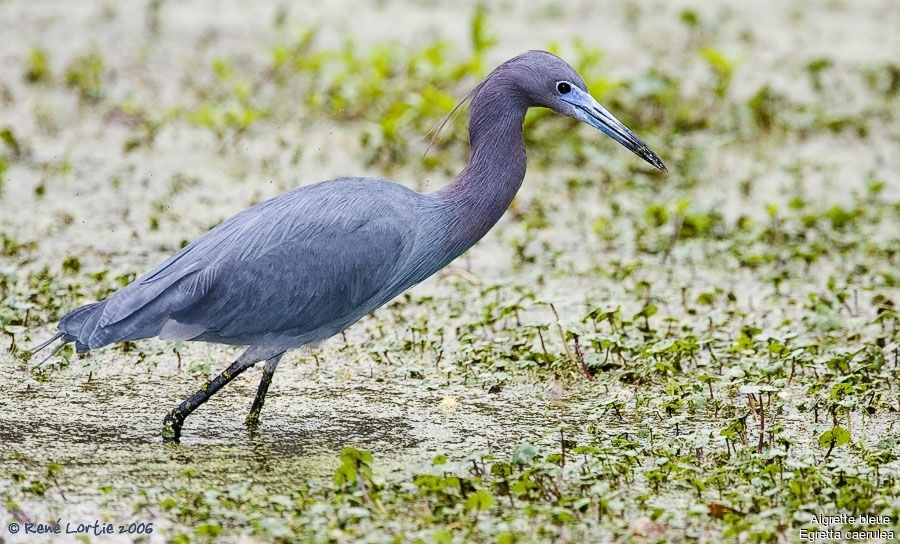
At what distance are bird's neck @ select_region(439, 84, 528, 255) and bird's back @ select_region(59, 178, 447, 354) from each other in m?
0.13

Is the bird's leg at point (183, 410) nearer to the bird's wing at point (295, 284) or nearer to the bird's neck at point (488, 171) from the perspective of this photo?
the bird's wing at point (295, 284)

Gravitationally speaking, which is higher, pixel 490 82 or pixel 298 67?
pixel 298 67

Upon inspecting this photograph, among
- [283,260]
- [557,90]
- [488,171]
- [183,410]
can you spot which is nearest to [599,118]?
A: [557,90]

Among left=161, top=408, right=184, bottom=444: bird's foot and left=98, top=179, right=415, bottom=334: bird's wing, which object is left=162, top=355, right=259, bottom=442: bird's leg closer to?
left=161, top=408, right=184, bottom=444: bird's foot

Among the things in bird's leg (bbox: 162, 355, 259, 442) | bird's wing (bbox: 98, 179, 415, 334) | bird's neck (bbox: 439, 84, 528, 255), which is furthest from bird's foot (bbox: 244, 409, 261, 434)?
bird's neck (bbox: 439, 84, 528, 255)

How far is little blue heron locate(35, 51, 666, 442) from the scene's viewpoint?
4852 millimetres

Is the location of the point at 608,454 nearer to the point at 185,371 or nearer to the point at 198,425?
the point at 198,425

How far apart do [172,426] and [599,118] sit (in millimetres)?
2048

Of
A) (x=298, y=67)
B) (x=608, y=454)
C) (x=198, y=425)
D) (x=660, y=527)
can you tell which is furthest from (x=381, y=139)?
(x=660, y=527)

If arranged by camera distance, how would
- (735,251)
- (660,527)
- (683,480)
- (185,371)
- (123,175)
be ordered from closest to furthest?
1. (660,527)
2. (683,480)
3. (185,371)
4. (735,251)
5. (123,175)

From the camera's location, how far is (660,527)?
414 centimetres

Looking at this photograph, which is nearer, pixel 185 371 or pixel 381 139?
pixel 185 371

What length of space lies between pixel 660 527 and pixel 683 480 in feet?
1.27

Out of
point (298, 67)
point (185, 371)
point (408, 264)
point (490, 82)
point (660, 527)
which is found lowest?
point (660, 527)
